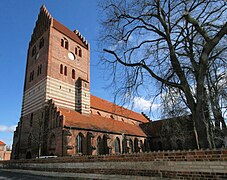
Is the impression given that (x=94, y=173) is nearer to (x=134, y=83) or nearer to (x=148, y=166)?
(x=148, y=166)

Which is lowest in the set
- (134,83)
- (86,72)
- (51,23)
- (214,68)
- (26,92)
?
(134,83)

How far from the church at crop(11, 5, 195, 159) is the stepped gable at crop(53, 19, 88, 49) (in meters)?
0.20

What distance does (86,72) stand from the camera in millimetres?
30688

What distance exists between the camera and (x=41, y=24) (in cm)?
2972

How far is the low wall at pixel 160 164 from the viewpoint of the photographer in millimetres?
5406

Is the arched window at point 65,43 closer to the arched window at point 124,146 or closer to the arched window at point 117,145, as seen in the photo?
the arched window at point 117,145

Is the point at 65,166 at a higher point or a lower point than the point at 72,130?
lower

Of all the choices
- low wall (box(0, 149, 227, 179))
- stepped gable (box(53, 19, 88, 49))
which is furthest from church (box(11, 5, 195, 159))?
low wall (box(0, 149, 227, 179))

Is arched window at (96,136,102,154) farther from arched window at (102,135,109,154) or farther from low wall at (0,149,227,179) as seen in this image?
low wall at (0,149,227,179)

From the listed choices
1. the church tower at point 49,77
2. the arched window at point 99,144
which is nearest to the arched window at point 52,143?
the church tower at point 49,77

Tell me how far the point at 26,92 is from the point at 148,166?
25509 millimetres

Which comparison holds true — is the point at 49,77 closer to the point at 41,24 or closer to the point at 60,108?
the point at 60,108

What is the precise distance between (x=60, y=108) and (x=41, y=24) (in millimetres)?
14942

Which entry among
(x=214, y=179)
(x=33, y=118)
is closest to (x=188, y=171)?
(x=214, y=179)
